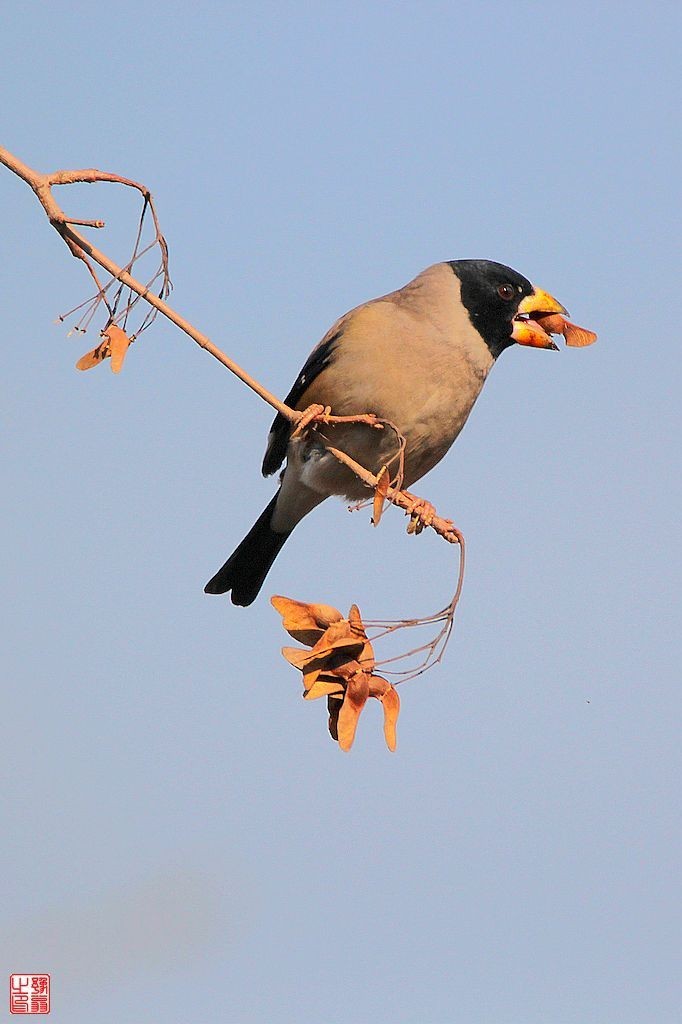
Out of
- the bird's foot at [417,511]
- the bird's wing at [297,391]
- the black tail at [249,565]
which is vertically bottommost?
the bird's foot at [417,511]

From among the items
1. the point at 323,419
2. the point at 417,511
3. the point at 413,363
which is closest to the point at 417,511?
the point at 417,511

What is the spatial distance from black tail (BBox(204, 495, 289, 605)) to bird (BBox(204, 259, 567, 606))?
28.4 inches

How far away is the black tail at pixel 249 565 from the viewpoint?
5.82m

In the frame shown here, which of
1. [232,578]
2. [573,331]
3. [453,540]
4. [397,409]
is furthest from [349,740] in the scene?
[232,578]

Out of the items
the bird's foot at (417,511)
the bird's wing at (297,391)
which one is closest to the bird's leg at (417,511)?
the bird's foot at (417,511)

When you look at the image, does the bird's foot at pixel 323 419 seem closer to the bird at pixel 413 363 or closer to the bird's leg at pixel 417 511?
the bird's leg at pixel 417 511

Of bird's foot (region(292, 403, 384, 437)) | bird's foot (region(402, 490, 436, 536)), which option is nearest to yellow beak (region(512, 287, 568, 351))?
bird's foot (region(402, 490, 436, 536))

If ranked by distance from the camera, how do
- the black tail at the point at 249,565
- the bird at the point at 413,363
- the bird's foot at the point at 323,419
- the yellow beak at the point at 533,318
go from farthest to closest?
the black tail at the point at 249,565
the yellow beak at the point at 533,318
the bird at the point at 413,363
the bird's foot at the point at 323,419

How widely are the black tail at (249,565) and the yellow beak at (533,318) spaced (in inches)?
63.5

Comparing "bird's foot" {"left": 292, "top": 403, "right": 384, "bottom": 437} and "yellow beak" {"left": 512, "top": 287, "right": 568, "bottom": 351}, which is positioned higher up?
"yellow beak" {"left": 512, "top": 287, "right": 568, "bottom": 351}

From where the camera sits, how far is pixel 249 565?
19.1 feet

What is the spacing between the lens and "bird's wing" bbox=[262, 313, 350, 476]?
15.7ft

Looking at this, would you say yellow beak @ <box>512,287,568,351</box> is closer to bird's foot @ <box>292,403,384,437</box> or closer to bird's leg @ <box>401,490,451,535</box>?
bird's leg @ <box>401,490,451,535</box>

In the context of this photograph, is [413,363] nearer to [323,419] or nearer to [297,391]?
[297,391]
